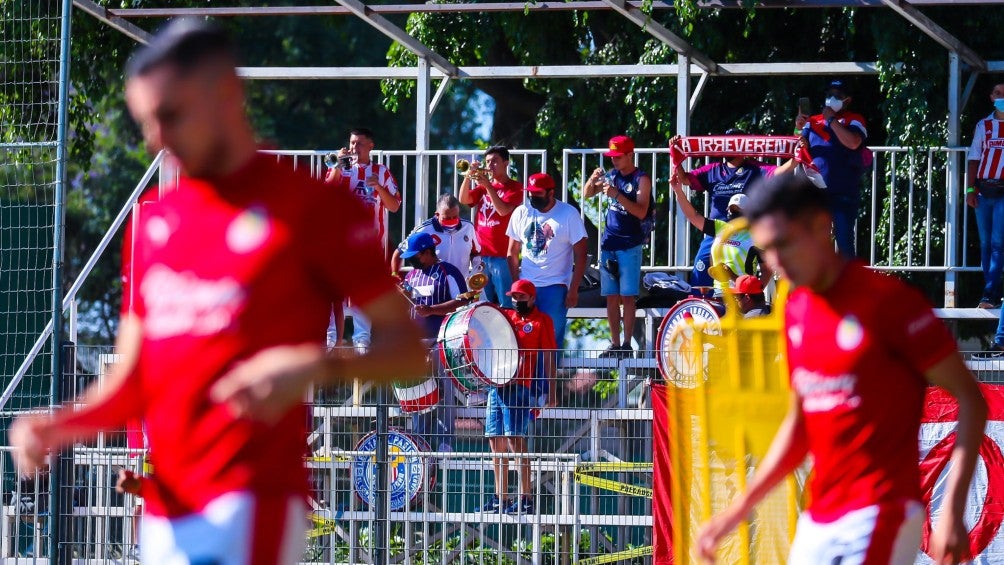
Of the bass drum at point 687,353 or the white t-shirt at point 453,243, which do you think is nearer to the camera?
the bass drum at point 687,353

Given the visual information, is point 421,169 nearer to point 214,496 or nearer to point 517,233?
point 517,233

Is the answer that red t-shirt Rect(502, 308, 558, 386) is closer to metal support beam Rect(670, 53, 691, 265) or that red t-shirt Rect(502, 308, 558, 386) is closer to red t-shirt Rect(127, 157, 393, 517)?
metal support beam Rect(670, 53, 691, 265)

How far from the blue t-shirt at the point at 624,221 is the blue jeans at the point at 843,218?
60.4 inches

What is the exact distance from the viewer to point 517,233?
39.2ft

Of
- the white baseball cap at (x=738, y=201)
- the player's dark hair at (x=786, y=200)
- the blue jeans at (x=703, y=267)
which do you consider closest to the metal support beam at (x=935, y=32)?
the white baseball cap at (x=738, y=201)

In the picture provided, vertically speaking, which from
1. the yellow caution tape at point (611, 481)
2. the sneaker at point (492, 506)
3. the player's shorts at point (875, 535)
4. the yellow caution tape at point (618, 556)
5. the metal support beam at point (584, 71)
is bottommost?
the yellow caution tape at point (618, 556)

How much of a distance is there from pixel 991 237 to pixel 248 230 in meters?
10.2

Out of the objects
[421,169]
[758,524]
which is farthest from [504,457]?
[421,169]

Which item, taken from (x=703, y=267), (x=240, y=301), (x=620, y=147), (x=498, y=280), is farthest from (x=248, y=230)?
(x=498, y=280)

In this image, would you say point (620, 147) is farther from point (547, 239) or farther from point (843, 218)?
point (843, 218)

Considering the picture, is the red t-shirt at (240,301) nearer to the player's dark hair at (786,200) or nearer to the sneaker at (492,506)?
the player's dark hair at (786,200)

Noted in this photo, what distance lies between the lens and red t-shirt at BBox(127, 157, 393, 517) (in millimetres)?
3107

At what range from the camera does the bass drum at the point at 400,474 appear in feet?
28.8

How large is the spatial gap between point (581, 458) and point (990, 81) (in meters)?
7.54
